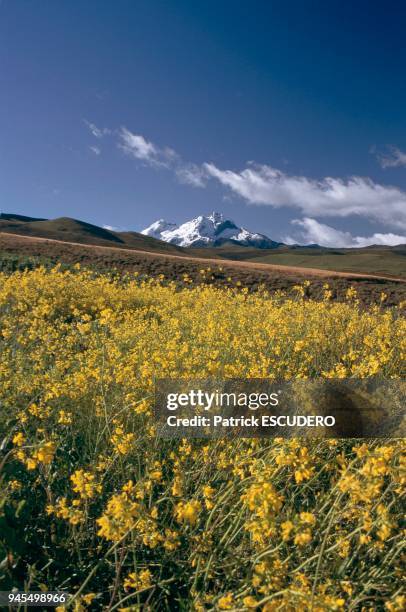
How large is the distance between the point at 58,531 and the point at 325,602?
5.83ft

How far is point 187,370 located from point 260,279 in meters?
14.8

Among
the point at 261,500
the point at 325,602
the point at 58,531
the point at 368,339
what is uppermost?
the point at 368,339

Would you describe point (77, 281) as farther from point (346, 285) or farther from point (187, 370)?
point (346, 285)

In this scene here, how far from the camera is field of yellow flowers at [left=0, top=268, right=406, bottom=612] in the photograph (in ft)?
6.48

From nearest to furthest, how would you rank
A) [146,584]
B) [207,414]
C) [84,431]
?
[146,584] < [207,414] < [84,431]

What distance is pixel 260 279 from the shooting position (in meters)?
19.2

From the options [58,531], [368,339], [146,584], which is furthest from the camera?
[368,339]

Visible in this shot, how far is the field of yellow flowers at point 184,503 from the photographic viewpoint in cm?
197

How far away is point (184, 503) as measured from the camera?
249 cm

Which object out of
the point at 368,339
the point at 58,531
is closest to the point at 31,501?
the point at 58,531

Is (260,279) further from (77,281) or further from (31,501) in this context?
(31,501)

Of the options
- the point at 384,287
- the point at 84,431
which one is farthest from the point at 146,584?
the point at 384,287

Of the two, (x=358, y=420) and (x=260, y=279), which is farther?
(x=260, y=279)

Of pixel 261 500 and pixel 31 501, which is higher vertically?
pixel 261 500
